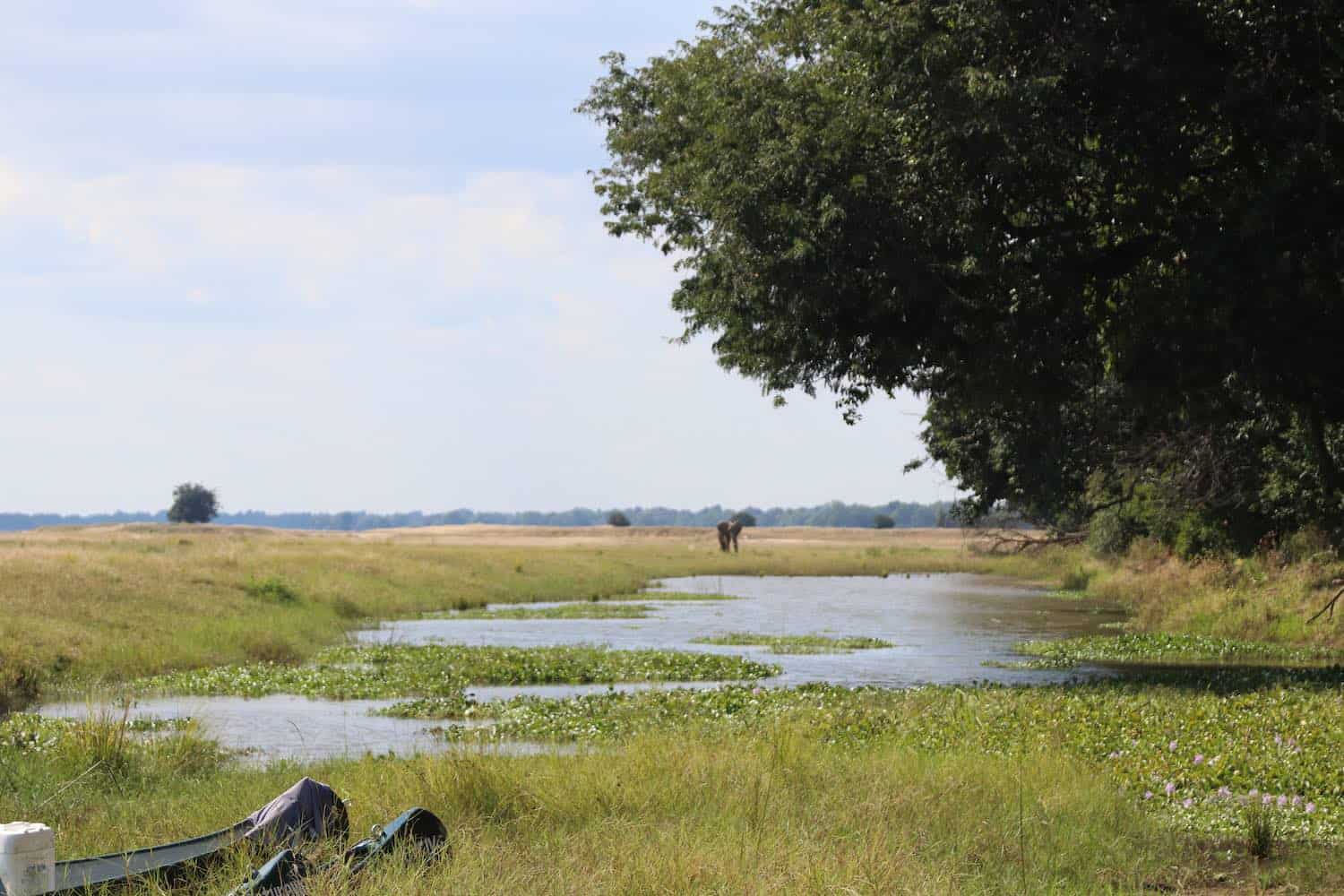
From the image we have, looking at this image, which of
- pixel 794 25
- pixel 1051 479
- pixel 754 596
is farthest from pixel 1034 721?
pixel 754 596

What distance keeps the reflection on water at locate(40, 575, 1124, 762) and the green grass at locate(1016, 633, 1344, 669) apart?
129 cm

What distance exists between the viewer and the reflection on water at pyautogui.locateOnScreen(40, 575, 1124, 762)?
1914cm

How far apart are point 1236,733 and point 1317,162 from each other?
7915 millimetres

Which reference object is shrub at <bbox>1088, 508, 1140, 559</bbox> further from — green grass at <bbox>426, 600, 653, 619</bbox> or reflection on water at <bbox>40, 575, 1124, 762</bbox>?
green grass at <bbox>426, 600, 653, 619</bbox>

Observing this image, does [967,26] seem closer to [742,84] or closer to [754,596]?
[742,84]

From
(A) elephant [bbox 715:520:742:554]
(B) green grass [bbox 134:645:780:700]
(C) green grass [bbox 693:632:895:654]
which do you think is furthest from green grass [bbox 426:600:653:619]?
(A) elephant [bbox 715:520:742:554]

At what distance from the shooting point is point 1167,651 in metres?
29.6

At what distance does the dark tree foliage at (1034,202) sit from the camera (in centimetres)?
1819

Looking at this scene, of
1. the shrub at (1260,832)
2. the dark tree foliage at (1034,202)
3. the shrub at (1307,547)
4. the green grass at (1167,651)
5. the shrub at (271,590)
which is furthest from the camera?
the shrub at (271,590)

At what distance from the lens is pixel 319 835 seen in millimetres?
8852

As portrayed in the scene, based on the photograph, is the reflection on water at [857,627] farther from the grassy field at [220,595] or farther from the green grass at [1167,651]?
the grassy field at [220,595]

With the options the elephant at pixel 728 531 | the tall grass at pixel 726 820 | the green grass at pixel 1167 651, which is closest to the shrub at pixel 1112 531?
the green grass at pixel 1167 651

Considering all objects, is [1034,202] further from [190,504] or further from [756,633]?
[190,504]

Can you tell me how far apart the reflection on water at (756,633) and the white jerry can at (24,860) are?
→ 483cm
